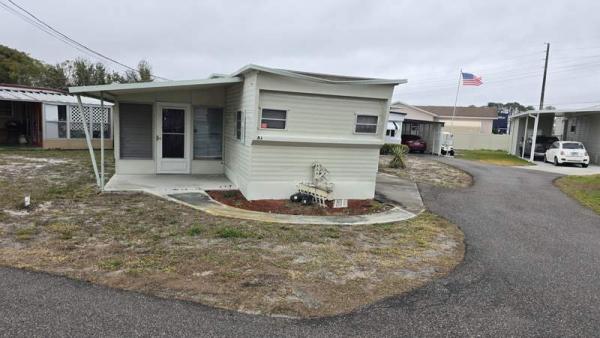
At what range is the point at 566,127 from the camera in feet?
90.6

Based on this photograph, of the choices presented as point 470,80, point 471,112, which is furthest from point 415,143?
point 471,112

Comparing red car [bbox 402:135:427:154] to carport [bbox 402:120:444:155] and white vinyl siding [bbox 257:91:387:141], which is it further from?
white vinyl siding [bbox 257:91:387:141]

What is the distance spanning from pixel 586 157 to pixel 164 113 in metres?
20.7

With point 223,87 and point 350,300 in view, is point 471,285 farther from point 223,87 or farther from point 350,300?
point 223,87

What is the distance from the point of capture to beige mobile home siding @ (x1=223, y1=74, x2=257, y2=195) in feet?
28.4

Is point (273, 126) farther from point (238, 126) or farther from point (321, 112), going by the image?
point (238, 126)

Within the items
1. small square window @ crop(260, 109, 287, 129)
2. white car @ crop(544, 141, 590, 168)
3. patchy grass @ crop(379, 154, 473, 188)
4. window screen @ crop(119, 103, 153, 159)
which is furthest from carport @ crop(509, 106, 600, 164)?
window screen @ crop(119, 103, 153, 159)

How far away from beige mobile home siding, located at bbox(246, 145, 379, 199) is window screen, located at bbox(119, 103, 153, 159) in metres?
3.99

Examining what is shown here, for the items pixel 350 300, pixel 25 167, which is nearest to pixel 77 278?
pixel 350 300

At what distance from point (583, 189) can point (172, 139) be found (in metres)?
12.5

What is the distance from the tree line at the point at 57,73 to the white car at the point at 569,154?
30652mm

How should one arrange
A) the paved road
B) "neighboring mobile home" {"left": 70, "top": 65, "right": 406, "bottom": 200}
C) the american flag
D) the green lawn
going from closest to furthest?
the paved road → "neighboring mobile home" {"left": 70, "top": 65, "right": 406, "bottom": 200} → the green lawn → the american flag

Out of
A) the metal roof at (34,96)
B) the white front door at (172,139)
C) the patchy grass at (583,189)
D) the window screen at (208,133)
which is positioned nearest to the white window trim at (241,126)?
the window screen at (208,133)

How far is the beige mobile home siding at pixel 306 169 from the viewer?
888cm
